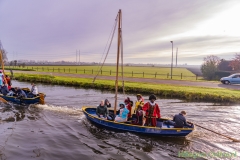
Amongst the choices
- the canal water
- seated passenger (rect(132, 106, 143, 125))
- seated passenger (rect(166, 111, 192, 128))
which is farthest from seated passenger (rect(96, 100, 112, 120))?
seated passenger (rect(166, 111, 192, 128))

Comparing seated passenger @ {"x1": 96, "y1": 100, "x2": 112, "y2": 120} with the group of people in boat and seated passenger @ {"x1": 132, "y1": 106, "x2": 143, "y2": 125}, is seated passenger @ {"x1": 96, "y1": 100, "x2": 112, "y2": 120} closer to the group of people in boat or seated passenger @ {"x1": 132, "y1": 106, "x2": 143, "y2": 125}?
the group of people in boat

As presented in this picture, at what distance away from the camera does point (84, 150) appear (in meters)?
11.4

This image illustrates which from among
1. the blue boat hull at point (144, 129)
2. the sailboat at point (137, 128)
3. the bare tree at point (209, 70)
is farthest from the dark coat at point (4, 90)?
the bare tree at point (209, 70)

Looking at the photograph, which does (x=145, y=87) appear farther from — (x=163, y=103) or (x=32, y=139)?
(x=32, y=139)

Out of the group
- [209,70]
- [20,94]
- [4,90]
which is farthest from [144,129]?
[209,70]

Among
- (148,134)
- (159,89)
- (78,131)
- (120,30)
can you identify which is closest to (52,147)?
(78,131)

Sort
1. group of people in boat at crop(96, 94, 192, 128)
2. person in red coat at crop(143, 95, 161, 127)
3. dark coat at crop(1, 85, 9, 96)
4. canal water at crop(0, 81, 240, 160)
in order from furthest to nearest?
dark coat at crop(1, 85, 9, 96) → person in red coat at crop(143, 95, 161, 127) → group of people in boat at crop(96, 94, 192, 128) → canal water at crop(0, 81, 240, 160)

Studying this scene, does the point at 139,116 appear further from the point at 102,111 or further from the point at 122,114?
the point at 102,111

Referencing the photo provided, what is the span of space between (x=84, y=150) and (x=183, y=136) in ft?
21.1

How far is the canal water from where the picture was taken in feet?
35.9

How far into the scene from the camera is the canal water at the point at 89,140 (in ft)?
35.9

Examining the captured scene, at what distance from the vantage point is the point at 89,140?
42.0 ft

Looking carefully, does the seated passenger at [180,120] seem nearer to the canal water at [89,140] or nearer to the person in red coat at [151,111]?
the canal water at [89,140]

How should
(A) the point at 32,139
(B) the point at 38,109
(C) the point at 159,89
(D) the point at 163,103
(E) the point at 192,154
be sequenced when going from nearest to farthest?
(E) the point at 192,154, (A) the point at 32,139, (B) the point at 38,109, (D) the point at 163,103, (C) the point at 159,89
